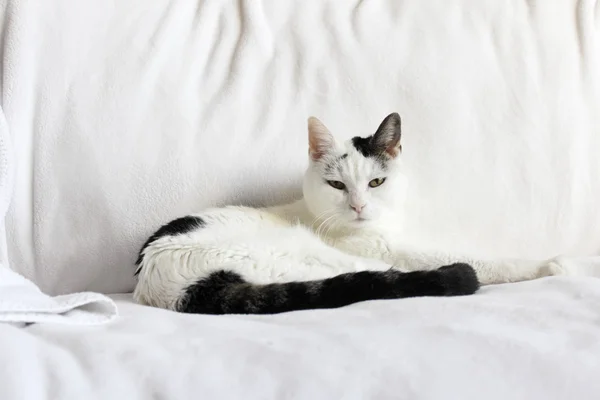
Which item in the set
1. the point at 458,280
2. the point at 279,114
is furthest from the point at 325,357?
the point at 279,114

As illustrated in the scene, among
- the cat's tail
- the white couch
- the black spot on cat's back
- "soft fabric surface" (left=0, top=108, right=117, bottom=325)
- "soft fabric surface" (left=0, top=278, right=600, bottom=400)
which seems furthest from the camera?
the white couch

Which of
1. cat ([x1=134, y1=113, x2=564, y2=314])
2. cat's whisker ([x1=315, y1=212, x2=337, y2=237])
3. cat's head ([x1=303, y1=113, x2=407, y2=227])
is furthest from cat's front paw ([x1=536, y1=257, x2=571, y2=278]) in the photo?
cat's whisker ([x1=315, y1=212, x2=337, y2=237])

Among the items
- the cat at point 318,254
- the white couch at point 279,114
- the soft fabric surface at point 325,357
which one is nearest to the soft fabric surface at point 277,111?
the white couch at point 279,114

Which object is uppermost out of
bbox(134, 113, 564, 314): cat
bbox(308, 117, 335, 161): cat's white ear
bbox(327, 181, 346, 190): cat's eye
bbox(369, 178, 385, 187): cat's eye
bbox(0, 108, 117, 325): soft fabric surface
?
bbox(308, 117, 335, 161): cat's white ear

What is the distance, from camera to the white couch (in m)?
1.27

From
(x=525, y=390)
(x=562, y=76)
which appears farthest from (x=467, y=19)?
(x=525, y=390)

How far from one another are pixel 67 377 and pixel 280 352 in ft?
0.85

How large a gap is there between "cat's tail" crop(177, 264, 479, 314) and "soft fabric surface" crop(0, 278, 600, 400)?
3.6 inches

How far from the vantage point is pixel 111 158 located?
127cm

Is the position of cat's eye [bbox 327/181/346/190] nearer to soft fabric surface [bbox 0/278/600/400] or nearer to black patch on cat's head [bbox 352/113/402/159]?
black patch on cat's head [bbox 352/113/402/159]

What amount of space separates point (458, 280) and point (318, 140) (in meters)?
0.49

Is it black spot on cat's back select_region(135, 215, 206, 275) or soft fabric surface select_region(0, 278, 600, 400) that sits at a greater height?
black spot on cat's back select_region(135, 215, 206, 275)

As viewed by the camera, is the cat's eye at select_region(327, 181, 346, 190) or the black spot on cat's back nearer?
the black spot on cat's back

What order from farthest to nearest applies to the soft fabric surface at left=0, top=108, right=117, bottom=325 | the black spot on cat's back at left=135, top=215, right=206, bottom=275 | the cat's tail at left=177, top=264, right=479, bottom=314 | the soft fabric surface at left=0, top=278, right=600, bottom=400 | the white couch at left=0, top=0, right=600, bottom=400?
the white couch at left=0, top=0, right=600, bottom=400, the black spot on cat's back at left=135, top=215, right=206, bottom=275, the cat's tail at left=177, top=264, right=479, bottom=314, the soft fabric surface at left=0, top=108, right=117, bottom=325, the soft fabric surface at left=0, top=278, right=600, bottom=400
